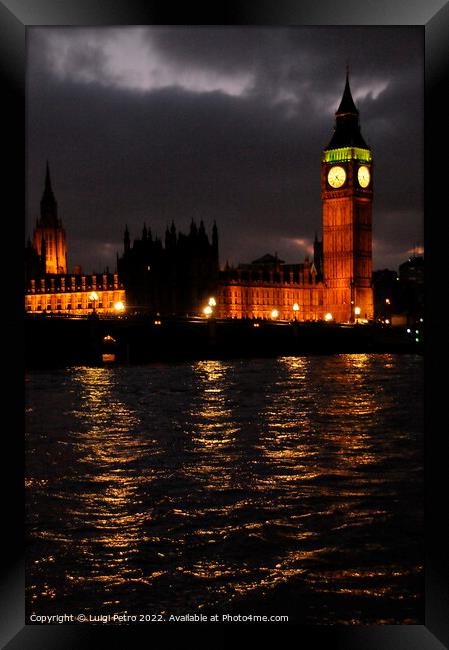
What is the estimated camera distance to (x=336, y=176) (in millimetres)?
82625

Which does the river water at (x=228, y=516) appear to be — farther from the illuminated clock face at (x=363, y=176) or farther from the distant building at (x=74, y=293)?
the illuminated clock face at (x=363, y=176)

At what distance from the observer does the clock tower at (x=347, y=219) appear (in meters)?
82.3

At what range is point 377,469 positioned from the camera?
11.0 m

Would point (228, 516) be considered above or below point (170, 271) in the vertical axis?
below

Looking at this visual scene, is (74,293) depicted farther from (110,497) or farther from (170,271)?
(110,497)

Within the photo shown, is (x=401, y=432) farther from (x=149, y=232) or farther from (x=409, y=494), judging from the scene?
(x=149, y=232)

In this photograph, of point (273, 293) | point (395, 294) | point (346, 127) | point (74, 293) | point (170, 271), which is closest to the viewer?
point (170, 271)

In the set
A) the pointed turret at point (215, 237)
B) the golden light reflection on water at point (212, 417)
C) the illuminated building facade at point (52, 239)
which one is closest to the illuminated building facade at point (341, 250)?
the pointed turret at point (215, 237)

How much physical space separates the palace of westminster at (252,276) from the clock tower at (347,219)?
0.09 meters

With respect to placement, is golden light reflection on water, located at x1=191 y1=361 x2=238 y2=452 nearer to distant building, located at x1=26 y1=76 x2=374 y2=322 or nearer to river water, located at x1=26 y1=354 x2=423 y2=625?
river water, located at x1=26 y1=354 x2=423 y2=625
